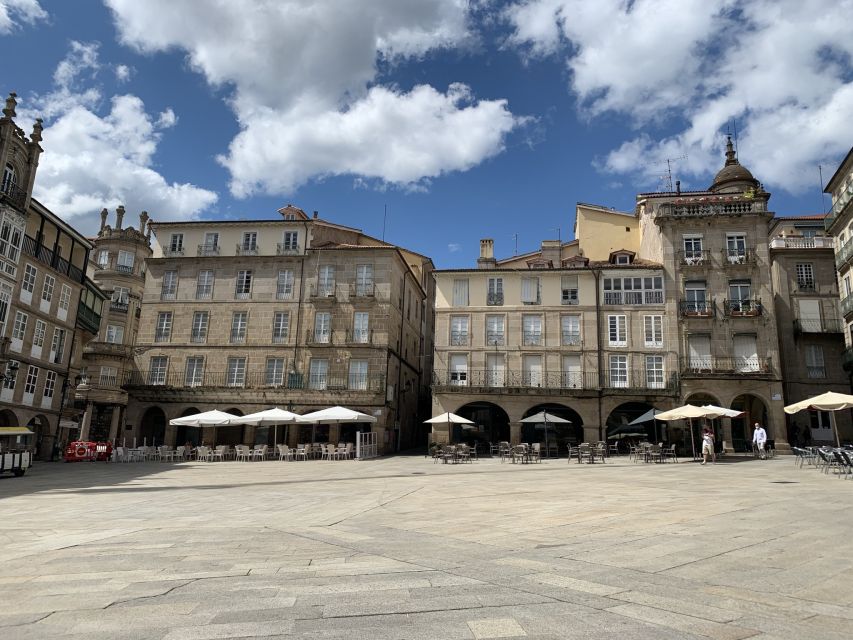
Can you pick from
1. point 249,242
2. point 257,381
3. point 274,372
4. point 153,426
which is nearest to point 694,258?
point 274,372

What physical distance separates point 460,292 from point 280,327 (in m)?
11.9

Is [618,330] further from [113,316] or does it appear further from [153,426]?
[113,316]

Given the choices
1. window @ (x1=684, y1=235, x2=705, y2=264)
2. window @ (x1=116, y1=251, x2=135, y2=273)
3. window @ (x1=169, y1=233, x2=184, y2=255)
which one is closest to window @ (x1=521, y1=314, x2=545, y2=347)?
window @ (x1=684, y1=235, x2=705, y2=264)

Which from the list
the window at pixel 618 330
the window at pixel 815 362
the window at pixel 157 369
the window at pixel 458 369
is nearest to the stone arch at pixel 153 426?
the window at pixel 157 369

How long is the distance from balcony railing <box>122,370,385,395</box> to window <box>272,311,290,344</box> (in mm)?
2364

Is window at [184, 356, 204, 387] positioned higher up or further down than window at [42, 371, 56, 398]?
higher up

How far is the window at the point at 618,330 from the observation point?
120ft

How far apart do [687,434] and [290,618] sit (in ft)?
111

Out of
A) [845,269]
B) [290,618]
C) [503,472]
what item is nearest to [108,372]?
[503,472]

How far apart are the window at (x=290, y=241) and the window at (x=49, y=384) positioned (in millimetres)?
15342

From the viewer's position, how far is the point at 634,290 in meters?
37.1

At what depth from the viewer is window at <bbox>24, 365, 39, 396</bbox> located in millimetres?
31000

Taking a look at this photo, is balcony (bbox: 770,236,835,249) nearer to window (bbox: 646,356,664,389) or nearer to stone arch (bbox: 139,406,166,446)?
window (bbox: 646,356,664,389)

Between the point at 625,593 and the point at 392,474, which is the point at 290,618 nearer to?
the point at 625,593
